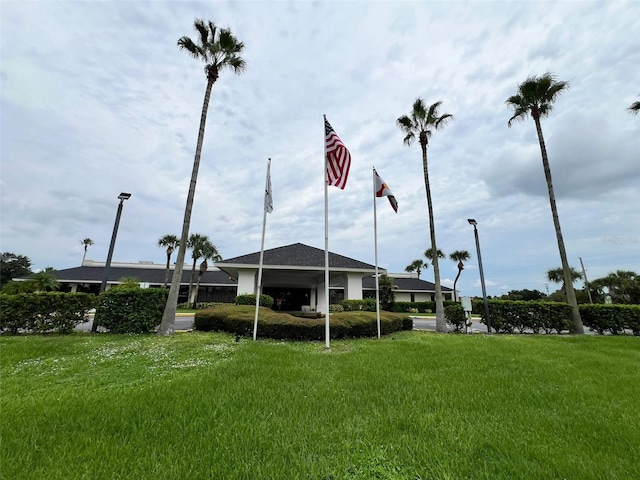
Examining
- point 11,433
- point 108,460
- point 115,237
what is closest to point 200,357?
point 11,433

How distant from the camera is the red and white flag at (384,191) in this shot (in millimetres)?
12227

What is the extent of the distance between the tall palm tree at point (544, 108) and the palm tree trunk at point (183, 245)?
15.5m

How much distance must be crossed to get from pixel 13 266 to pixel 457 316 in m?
55.8

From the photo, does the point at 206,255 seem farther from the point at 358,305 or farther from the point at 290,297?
the point at 358,305

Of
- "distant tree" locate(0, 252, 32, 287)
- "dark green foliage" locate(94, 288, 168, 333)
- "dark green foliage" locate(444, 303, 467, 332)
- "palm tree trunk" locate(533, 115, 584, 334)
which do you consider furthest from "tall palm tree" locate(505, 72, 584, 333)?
"distant tree" locate(0, 252, 32, 287)

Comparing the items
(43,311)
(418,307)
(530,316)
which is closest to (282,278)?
(43,311)

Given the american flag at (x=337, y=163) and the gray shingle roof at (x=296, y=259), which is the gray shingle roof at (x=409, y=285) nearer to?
the gray shingle roof at (x=296, y=259)

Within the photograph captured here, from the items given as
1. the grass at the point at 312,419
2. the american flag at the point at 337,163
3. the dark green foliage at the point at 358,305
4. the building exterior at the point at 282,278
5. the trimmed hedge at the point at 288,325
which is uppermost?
the american flag at the point at 337,163

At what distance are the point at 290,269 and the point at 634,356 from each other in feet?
54.1

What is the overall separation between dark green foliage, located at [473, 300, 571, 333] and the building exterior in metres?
7.77

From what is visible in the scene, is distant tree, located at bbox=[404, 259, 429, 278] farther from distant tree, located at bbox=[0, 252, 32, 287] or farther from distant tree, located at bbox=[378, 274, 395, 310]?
distant tree, located at bbox=[0, 252, 32, 287]

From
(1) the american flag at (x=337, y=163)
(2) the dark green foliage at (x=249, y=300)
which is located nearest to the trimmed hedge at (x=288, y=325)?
(1) the american flag at (x=337, y=163)

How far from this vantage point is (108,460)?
2742mm

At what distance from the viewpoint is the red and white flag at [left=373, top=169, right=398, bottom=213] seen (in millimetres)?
12227
